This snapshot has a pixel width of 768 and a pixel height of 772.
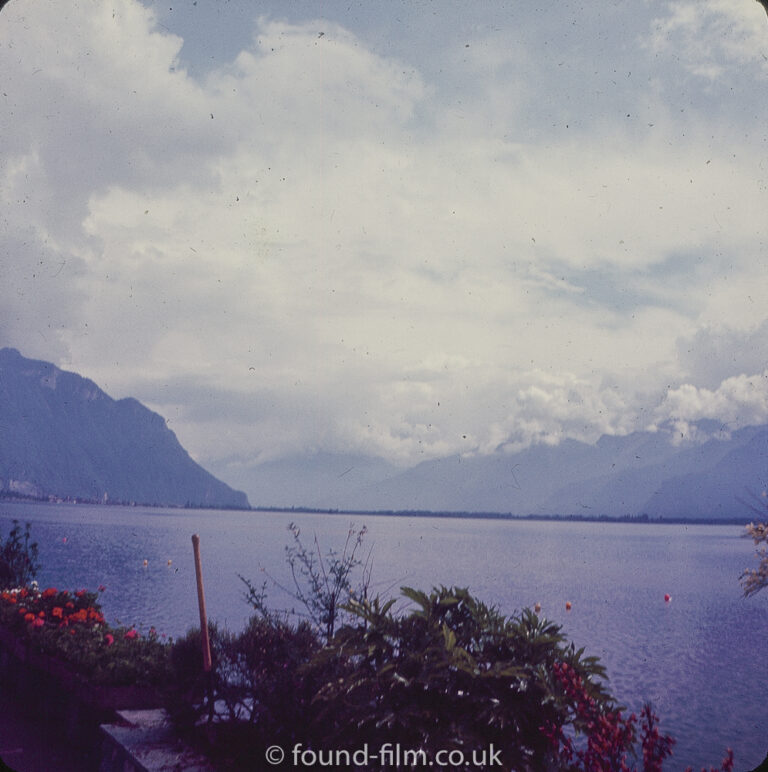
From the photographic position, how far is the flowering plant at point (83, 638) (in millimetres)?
7402

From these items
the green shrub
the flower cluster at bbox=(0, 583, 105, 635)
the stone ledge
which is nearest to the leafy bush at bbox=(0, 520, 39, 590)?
the flower cluster at bbox=(0, 583, 105, 635)

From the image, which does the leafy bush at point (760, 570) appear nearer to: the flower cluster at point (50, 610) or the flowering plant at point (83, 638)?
the flowering plant at point (83, 638)

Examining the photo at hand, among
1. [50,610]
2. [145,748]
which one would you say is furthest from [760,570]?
[50,610]

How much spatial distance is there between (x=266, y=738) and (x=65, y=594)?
495 cm

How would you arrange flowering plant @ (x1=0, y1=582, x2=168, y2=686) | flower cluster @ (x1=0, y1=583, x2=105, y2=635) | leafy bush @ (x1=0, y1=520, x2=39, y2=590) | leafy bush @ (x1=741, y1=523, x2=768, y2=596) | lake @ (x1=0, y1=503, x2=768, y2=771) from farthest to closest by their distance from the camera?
lake @ (x1=0, y1=503, x2=768, y2=771)
leafy bush @ (x1=0, y1=520, x2=39, y2=590)
flower cluster @ (x1=0, y1=583, x2=105, y2=635)
flowering plant @ (x1=0, y1=582, x2=168, y2=686)
leafy bush @ (x1=741, y1=523, x2=768, y2=596)

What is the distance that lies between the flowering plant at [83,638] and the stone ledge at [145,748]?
47 cm

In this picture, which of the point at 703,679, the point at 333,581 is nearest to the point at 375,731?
the point at 333,581

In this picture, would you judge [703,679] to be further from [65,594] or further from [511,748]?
[511,748]

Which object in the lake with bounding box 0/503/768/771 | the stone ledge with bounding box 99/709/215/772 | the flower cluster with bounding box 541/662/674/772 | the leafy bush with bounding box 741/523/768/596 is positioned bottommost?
the lake with bounding box 0/503/768/771

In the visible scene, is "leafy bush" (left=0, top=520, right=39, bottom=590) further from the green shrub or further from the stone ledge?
the green shrub

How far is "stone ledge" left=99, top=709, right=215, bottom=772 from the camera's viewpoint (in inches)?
221

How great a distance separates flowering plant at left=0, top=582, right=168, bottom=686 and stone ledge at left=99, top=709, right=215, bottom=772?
0.47 meters

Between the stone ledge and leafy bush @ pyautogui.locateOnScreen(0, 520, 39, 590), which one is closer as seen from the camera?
the stone ledge

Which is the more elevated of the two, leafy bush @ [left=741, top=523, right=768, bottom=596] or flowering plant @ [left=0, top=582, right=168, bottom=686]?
leafy bush @ [left=741, top=523, right=768, bottom=596]
